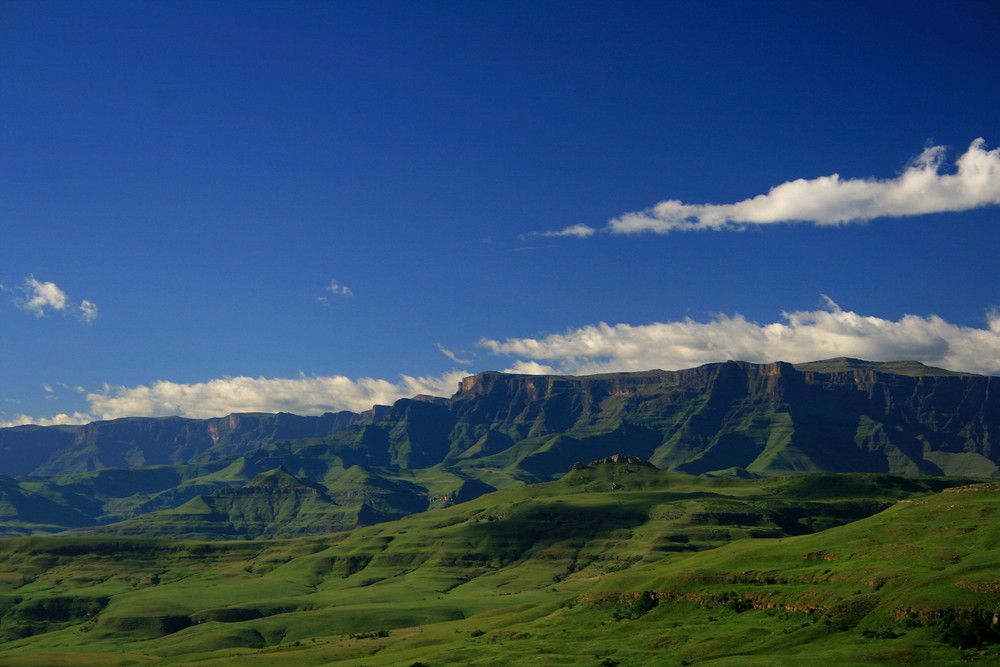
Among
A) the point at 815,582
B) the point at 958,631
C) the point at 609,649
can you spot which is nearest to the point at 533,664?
the point at 609,649

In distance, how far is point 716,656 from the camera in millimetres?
168500

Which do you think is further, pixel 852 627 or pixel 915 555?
pixel 915 555

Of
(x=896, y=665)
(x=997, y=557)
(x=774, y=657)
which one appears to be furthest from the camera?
(x=997, y=557)

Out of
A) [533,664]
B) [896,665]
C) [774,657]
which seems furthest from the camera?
[533,664]

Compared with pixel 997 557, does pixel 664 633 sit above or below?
below

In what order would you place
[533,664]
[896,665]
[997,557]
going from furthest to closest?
[533,664] < [997,557] < [896,665]

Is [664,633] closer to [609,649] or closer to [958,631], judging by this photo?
[609,649]

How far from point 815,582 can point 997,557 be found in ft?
118

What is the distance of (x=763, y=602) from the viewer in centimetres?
19612

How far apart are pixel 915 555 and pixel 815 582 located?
2091 cm

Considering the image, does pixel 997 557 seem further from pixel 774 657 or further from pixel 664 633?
pixel 664 633

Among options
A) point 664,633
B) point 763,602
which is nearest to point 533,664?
point 664,633

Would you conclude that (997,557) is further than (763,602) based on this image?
No

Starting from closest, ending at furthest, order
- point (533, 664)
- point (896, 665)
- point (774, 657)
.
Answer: point (896, 665), point (774, 657), point (533, 664)
